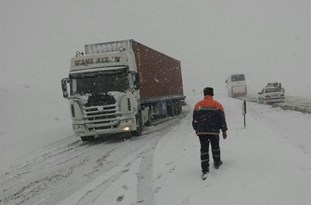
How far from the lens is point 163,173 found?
9.51 meters

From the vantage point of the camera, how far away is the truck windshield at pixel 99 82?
15336 mm

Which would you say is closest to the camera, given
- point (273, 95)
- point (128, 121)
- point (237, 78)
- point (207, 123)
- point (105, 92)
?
point (207, 123)

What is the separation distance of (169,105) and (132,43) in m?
8.91

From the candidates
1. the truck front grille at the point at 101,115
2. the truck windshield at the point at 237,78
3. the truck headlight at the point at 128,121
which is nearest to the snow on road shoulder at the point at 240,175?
the truck headlight at the point at 128,121

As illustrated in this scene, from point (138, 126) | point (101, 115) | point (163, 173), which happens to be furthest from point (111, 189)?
point (138, 126)

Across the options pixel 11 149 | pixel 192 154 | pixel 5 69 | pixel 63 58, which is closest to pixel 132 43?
pixel 11 149

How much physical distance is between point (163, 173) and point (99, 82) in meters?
6.78

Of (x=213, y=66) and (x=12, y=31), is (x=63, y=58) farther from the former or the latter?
(x=213, y=66)

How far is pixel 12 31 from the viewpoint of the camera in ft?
360

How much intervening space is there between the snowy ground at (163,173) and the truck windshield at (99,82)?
208 cm

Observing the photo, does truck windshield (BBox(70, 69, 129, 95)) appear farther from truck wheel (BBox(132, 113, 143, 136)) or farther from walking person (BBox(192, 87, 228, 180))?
walking person (BBox(192, 87, 228, 180))

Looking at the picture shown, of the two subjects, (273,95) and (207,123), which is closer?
(207,123)

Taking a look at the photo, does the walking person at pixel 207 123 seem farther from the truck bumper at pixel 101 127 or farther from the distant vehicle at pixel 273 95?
the distant vehicle at pixel 273 95

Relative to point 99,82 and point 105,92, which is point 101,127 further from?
point 99,82
